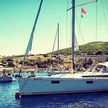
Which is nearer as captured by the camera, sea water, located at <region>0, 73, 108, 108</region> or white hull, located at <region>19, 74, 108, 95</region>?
sea water, located at <region>0, 73, 108, 108</region>

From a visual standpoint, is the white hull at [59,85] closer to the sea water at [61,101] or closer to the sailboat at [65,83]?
the sailboat at [65,83]

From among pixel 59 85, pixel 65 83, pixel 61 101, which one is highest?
pixel 65 83

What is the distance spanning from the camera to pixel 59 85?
3800cm

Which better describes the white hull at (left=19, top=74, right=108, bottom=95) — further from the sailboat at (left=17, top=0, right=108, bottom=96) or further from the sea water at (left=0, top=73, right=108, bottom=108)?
the sea water at (left=0, top=73, right=108, bottom=108)

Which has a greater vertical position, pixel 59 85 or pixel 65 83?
pixel 65 83

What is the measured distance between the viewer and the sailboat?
37188 mm

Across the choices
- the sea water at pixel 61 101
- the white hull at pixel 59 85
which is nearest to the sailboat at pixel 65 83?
the white hull at pixel 59 85

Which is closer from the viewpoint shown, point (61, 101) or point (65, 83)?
point (61, 101)

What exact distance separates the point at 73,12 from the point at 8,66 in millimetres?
82223

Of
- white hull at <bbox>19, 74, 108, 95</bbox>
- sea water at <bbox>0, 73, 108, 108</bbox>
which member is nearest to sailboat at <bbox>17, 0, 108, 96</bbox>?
white hull at <bbox>19, 74, 108, 95</bbox>

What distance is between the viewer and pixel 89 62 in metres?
122

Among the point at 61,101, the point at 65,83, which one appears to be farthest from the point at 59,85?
the point at 61,101

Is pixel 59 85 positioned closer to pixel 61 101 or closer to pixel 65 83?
pixel 65 83

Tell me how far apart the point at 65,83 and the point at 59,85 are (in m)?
0.77
